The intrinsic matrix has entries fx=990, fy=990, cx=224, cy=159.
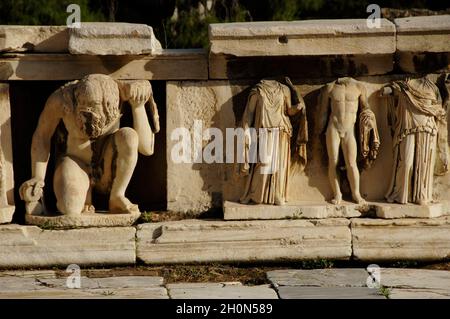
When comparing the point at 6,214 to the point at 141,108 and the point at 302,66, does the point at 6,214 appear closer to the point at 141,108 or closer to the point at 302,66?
the point at 141,108

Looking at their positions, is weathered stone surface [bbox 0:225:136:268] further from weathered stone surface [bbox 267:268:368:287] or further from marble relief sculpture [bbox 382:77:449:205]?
marble relief sculpture [bbox 382:77:449:205]

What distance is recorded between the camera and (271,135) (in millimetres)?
7410

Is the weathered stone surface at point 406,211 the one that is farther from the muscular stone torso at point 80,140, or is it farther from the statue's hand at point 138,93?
the muscular stone torso at point 80,140

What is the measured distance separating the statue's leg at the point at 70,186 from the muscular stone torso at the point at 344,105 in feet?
6.36

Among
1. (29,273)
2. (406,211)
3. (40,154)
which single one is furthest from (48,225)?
(406,211)

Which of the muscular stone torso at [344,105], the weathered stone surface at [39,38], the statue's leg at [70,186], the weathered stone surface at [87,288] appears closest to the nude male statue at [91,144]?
the statue's leg at [70,186]

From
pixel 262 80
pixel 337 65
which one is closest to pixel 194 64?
pixel 262 80

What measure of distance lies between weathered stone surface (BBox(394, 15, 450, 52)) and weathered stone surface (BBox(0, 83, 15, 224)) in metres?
2.99

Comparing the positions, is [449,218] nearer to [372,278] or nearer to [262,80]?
[372,278]

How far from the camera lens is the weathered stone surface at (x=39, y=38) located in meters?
7.39

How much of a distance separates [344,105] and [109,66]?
1.80 metres

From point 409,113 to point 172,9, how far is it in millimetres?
10004

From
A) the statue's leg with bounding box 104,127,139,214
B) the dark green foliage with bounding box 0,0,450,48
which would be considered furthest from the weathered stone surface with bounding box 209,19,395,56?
the dark green foliage with bounding box 0,0,450,48

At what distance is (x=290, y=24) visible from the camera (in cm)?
747
